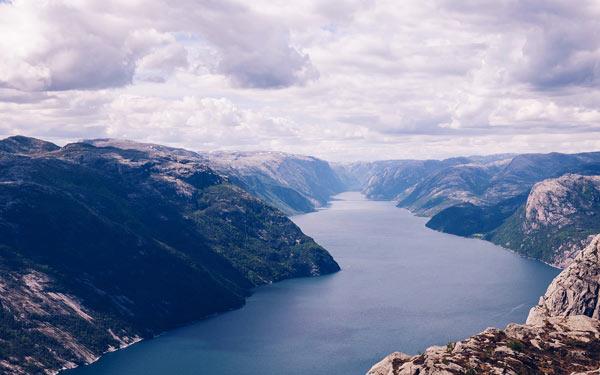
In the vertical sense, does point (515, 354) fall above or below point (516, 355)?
above

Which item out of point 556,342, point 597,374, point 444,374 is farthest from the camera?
point 556,342

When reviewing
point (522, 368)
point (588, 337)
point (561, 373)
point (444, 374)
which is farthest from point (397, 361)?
point (588, 337)

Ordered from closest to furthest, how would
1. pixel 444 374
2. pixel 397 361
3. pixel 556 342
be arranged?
pixel 444 374 < pixel 397 361 < pixel 556 342

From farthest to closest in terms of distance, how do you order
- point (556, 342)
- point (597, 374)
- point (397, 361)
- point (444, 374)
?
1. point (556, 342)
2. point (397, 361)
3. point (444, 374)
4. point (597, 374)

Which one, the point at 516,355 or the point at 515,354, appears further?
the point at 515,354

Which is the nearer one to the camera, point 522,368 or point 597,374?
point 597,374

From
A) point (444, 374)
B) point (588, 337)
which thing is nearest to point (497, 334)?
point (588, 337)

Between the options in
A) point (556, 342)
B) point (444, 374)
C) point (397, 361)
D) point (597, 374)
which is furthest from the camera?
point (556, 342)

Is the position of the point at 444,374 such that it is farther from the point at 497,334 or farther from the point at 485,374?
the point at 497,334

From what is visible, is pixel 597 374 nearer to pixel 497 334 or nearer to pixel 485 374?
pixel 485 374
